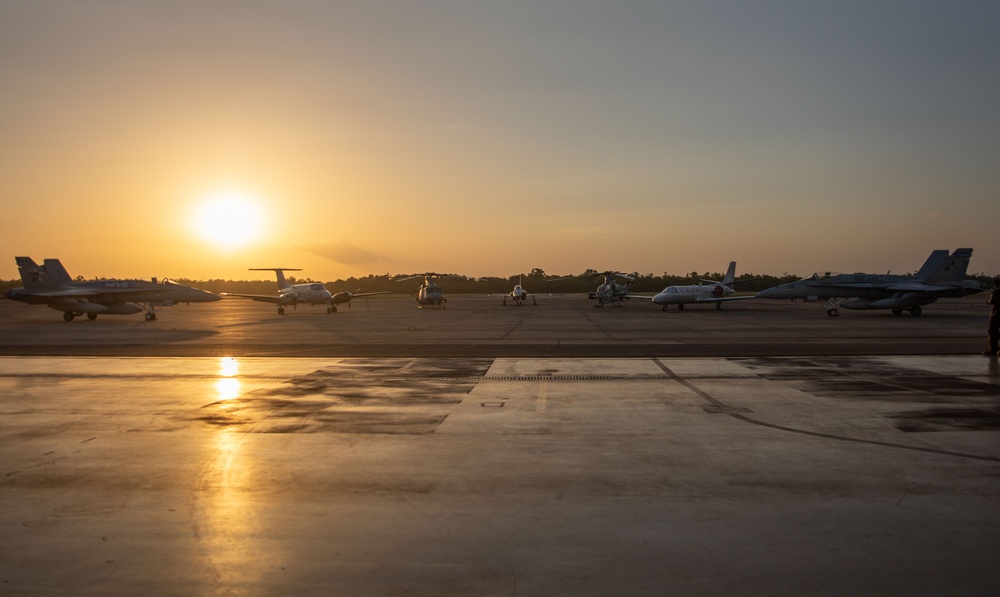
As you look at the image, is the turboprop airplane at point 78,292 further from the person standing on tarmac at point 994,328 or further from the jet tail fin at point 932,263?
the jet tail fin at point 932,263

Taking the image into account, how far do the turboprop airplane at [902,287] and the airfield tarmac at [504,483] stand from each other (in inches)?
1195

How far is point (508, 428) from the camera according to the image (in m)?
9.17

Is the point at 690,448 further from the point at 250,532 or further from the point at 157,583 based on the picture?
the point at 157,583

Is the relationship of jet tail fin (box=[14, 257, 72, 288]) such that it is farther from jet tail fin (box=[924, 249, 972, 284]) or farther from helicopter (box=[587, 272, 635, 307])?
jet tail fin (box=[924, 249, 972, 284])

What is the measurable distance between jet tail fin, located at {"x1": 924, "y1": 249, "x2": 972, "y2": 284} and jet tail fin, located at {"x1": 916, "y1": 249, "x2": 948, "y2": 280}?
0.27 m

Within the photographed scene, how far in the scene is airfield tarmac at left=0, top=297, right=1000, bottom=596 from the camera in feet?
14.6

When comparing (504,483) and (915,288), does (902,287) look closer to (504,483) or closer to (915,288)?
(915,288)

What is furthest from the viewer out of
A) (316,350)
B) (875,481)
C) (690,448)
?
(316,350)

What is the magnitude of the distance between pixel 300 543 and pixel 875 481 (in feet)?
17.9

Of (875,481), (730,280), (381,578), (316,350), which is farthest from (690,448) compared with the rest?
(730,280)

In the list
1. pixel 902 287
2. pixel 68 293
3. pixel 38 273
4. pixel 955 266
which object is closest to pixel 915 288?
pixel 902 287

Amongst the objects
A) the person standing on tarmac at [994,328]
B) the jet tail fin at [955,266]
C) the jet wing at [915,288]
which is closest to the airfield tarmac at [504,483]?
the person standing on tarmac at [994,328]

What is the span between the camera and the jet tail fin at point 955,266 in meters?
42.7

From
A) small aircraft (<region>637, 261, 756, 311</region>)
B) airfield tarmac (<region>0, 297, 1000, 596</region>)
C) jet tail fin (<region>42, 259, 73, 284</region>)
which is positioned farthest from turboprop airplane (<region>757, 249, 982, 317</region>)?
jet tail fin (<region>42, 259, 73, 284</region>)
